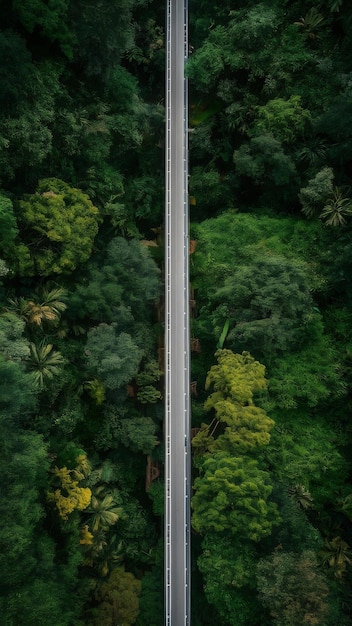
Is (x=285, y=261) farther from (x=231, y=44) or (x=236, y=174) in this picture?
(x=231, y=44)

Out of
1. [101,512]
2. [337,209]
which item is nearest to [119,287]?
[101,512]

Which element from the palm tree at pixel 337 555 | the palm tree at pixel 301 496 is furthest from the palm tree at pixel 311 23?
the palm tree at pixel 337 555

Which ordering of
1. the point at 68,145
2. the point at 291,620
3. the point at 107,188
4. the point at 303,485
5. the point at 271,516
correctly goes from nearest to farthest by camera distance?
the point at 291,620 < the point at 271,516 < the point at 303,485 < the point at 68,145 < the point at 107,188

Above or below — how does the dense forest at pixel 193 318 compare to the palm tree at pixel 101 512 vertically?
above

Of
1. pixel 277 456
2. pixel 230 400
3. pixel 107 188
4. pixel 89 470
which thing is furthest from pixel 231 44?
pixel 89 470

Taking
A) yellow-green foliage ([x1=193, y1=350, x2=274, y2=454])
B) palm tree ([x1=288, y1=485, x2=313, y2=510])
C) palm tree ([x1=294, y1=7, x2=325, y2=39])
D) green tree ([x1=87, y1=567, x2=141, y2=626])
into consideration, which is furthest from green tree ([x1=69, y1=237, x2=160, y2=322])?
palm tree ([x1=294, y1=7, x2=325, y2=39])

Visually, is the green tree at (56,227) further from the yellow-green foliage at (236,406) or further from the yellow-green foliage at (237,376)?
the yellow-green foliage at (236,406)
